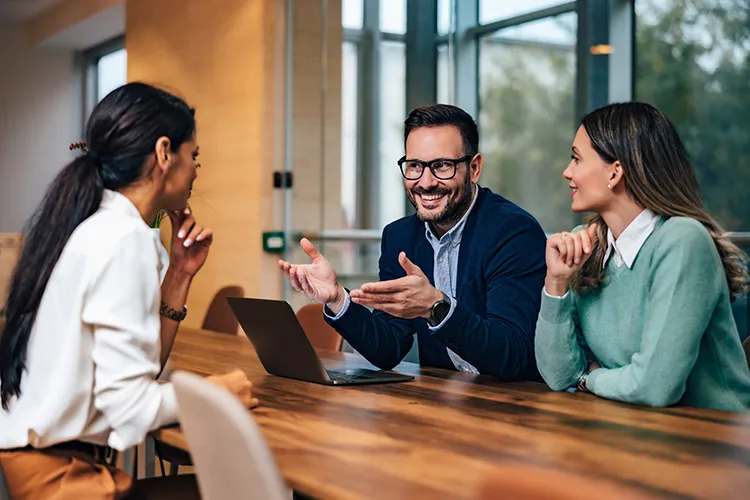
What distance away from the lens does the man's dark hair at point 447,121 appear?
2.68 metres

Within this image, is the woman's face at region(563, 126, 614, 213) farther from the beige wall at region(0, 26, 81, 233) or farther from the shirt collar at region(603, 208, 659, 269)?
the beige wall at region(0, 26, 81, 233)

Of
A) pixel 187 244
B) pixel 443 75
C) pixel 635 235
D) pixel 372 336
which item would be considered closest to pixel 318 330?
pixel 372 336

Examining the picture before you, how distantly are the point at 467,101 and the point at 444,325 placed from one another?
3.23 meters

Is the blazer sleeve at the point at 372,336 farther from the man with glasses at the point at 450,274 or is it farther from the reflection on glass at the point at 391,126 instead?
the reflection on glass at the point at 391,126

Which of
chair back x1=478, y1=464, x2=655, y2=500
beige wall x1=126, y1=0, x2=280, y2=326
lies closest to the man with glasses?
chair back x1=478, y1=464, x2=655, y2=500

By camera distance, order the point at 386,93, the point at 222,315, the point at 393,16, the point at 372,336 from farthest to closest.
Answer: the point at 386,93 < the point at 393,16 < the point at 222,315 < the point at 372,336

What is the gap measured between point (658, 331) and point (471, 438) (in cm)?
51

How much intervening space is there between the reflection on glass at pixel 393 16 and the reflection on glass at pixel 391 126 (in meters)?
0.08

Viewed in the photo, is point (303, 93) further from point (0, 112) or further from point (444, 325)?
point (0, 112)

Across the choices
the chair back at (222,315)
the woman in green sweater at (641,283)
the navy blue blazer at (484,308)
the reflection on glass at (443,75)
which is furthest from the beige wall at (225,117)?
the woman in green sweater at (641,283)

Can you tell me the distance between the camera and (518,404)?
1.91 m

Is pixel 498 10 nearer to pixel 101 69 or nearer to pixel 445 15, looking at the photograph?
pixel 445 15

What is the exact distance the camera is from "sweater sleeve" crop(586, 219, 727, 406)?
1852mm

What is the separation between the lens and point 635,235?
6.73 feet
